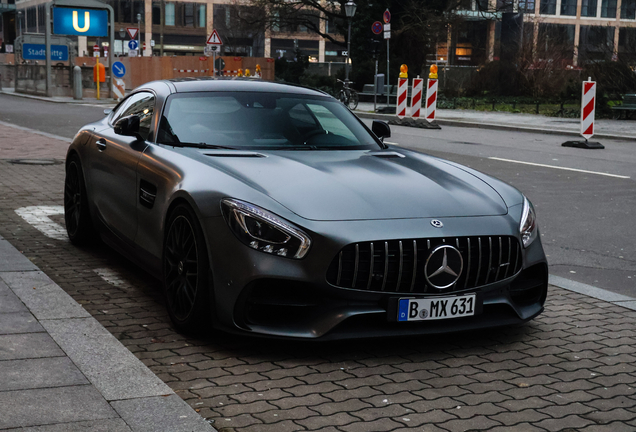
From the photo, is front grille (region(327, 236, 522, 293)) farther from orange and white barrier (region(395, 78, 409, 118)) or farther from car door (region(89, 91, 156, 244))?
orange and white barrier (region(395, 78, 409, 118))

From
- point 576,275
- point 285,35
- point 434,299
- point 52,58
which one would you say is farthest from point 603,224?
point 285,35

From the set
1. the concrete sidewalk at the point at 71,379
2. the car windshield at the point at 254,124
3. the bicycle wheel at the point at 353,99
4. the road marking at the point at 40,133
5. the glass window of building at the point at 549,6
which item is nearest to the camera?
the concrete sidewalk at the point at 71,379

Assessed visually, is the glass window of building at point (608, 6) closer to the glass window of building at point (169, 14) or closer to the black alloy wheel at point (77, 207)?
the glass window of building at point (169, 14)

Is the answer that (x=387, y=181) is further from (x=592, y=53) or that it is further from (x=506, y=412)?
(x=592, y=53)

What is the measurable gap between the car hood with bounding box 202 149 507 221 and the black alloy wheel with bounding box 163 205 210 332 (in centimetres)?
36

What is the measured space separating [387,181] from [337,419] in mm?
1589

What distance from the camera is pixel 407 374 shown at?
4035mm

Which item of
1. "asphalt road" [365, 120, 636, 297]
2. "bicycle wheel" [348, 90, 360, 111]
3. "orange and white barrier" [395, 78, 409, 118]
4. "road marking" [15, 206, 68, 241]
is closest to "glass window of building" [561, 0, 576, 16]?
"bicycle wheel" [348, 90, 360, 111]

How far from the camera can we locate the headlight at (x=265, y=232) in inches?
158

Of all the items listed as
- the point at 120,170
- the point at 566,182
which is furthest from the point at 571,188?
the point at 120,170

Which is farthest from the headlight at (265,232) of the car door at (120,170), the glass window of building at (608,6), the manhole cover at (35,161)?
the glass window of building at (608,6)

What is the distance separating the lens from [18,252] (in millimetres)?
6234

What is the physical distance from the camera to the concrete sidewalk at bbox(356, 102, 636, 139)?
20.8 m

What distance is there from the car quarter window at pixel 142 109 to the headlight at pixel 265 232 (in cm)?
166
